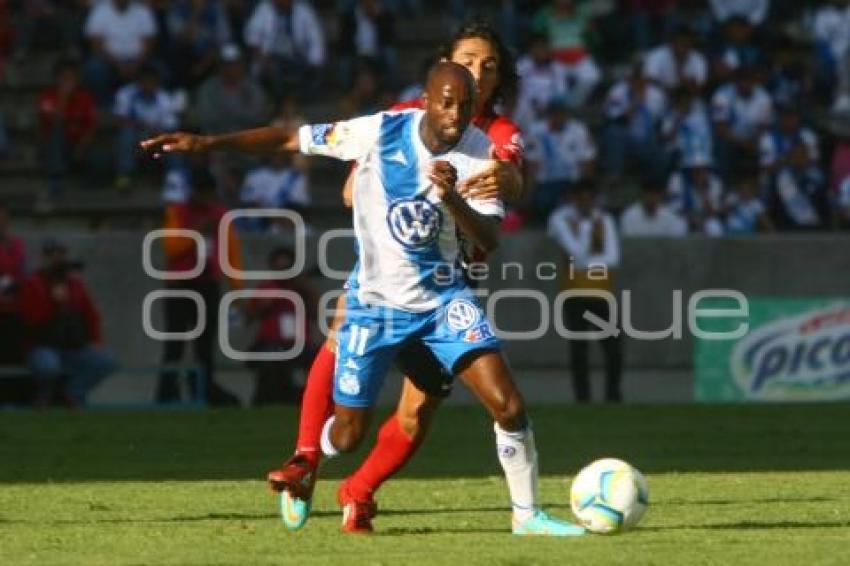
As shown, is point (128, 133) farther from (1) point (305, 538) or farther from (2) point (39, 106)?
(1) point (305, 538)

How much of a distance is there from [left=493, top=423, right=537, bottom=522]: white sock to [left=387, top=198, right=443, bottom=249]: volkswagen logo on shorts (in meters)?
0.85

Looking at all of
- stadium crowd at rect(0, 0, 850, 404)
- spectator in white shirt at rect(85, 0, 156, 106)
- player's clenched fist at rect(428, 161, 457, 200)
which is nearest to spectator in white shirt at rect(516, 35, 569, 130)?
stadium crowd at rect(0, 0, 850, 404)

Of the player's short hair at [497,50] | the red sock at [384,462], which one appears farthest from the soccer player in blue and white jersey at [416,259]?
the player's short hair at [497,50]

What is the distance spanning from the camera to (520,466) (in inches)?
367

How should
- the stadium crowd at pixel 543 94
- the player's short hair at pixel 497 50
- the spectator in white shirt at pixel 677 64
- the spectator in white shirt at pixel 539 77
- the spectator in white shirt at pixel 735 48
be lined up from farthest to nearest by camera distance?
the spectator in white shirt at pixel 735 48 → the spectator in white shirt at pixel 677 64 → the spectator in white shirt at pixel 539 77 → the stadium crowd at pixel 543 94 → the player's short hair at pixel 497 50

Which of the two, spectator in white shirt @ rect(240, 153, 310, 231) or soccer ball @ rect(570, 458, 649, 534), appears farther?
spectator in white shirt @ rect(240, 153, 310, 231)

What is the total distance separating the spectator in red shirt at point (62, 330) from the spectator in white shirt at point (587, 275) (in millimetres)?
3969

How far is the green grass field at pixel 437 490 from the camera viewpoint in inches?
357

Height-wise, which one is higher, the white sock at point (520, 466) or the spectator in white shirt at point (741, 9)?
the spectator in white shirt at point (741, 9)

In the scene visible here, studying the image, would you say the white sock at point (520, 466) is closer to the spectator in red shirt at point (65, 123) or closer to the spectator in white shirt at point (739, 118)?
the spectator in red shirt at point (65, 123)

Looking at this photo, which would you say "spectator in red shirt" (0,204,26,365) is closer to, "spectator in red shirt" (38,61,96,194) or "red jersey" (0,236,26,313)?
"red jersey" (0,236,26,313)

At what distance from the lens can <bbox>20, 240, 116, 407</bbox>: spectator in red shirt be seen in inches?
721

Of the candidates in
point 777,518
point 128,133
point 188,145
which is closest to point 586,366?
point 128,133

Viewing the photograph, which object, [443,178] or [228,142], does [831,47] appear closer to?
[228,142]
